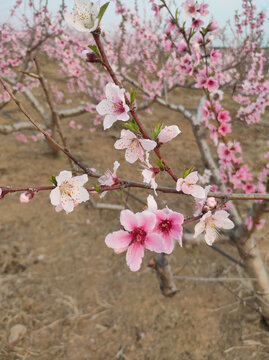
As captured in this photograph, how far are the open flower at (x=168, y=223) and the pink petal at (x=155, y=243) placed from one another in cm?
4

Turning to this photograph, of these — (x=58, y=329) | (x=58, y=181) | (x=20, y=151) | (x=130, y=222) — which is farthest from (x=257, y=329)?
(x=20, y=151)

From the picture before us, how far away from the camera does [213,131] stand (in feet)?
9.19

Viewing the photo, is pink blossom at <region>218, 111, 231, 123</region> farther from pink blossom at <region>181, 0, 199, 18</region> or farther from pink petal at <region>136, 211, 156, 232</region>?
pink petal at <region>136, 211, 156, 232</region>

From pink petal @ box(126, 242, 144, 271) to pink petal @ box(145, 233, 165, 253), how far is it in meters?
0.04

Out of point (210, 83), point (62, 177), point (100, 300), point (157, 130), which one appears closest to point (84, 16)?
point (157, 130)

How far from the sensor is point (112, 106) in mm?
940

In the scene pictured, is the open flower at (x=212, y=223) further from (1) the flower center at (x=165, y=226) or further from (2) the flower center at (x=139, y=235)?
(2) the flower center at (x=139, y=235)

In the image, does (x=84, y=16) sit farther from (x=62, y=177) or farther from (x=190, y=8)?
(x=190, y=8)

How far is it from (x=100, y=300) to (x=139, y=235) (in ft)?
7.21

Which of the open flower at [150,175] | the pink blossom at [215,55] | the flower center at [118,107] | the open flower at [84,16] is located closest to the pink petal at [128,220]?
the open flower at [150,175]

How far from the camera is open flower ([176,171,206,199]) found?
34.6 inches

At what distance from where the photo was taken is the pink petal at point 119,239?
808 millimetres

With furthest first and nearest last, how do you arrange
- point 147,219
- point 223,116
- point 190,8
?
point 223,116, point 190,8, point 147,219

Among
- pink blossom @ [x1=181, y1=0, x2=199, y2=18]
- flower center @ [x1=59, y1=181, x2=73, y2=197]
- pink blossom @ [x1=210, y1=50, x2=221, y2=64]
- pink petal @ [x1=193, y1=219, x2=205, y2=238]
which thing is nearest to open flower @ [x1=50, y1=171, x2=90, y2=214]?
flower center @ [x1=59, y1=181, x2=73, y2=197]
